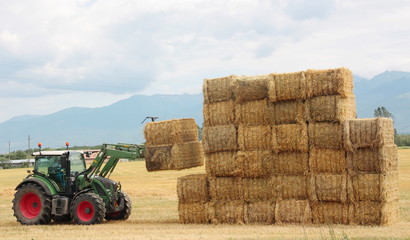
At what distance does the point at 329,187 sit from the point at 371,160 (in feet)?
3.93

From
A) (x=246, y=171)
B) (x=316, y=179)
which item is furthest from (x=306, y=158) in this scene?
(x=246, y=171)

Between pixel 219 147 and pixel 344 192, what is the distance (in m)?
3.36

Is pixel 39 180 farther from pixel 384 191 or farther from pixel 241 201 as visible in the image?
pixel 384 191

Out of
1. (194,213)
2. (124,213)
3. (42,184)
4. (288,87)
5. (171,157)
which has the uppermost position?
(288,87)

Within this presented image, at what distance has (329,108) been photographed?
14.5 meters

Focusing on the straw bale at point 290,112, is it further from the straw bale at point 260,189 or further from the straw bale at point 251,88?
the straw bale at point 260,189

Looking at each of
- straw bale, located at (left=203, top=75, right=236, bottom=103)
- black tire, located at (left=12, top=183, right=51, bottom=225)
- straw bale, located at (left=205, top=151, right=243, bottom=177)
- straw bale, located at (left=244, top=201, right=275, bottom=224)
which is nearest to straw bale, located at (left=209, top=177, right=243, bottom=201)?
straw bale, located at (left=205, top=151, right=243, bottom=177)

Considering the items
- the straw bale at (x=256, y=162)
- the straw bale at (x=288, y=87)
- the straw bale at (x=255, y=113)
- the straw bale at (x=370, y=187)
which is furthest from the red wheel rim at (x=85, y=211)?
the straw bale at (x=370, y=187)

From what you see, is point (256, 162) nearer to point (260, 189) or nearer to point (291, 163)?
point (260, 189)

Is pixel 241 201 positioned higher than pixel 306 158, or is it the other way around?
pixel 306 158

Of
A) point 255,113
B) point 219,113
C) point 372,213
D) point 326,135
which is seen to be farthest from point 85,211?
point 372,213

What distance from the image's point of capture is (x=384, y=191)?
46.4 feet

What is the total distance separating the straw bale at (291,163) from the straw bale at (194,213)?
2346 millimetres

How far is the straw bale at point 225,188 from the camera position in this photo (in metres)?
15.6
